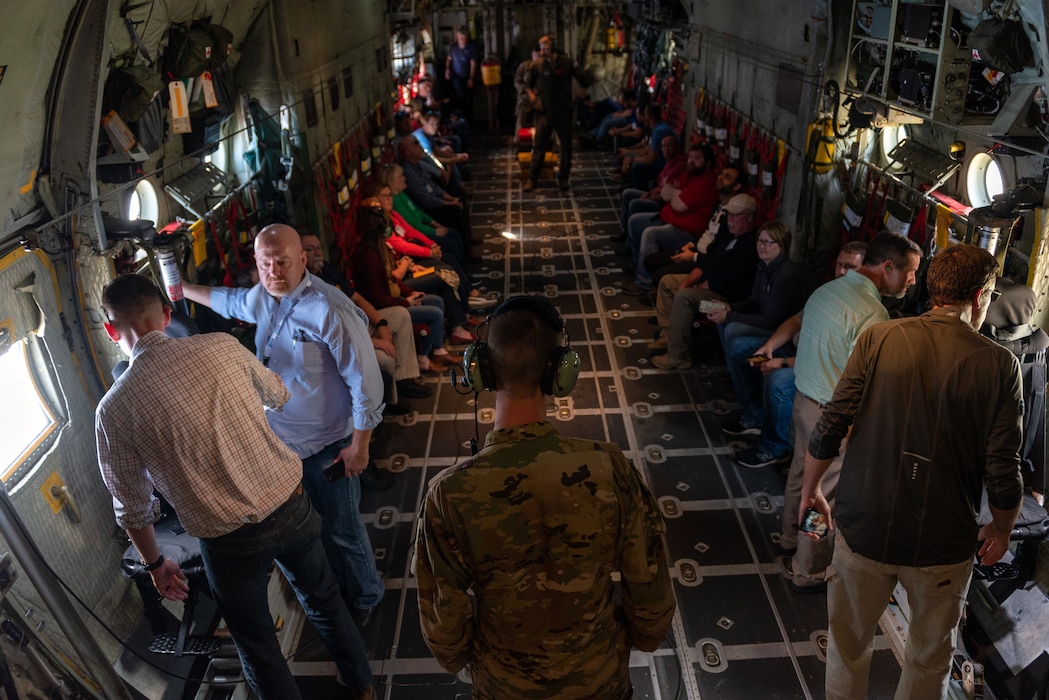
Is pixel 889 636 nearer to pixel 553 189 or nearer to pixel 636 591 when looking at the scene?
pixel 636 591

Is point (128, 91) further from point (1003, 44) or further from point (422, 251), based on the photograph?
point (1003, 44)

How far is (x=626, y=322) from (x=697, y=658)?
12.6 feet

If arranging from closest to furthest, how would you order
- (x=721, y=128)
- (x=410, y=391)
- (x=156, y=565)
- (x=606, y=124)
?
(x=156, y=565), (x=410, y=391), (x=721, y=128), (x=606, y=124)

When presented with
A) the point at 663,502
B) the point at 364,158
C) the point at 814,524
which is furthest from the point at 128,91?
the point at 364,158

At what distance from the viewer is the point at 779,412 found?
4.52 m

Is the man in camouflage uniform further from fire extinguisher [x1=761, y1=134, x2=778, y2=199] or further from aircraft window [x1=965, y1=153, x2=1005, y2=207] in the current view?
fire extinguisher [x1=761, y1=134, x2=778, y2=199]

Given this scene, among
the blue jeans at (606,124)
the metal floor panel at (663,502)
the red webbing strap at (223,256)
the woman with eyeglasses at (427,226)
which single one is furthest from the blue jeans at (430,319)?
the blue jeans at (606,124)

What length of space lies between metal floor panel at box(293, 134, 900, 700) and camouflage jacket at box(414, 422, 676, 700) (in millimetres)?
1455

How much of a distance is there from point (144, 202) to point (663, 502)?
11.8ft

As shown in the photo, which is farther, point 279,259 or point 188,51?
point 188,51

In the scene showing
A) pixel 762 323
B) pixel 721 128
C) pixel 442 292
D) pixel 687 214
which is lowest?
pixel 442 292

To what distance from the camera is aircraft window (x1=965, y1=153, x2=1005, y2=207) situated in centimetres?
388

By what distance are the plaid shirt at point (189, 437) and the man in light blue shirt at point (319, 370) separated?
53 cm

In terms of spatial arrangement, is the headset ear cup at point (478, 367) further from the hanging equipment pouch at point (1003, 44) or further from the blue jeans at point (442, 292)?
the blue jeans at point (442, 292)
